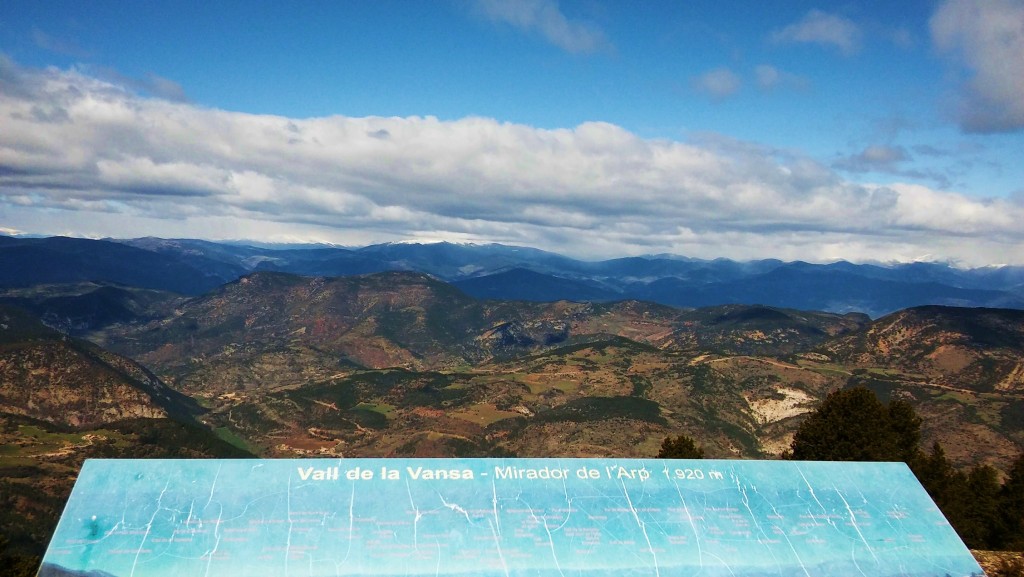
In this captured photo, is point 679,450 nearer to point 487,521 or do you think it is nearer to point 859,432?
point 859,432

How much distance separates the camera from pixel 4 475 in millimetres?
192625

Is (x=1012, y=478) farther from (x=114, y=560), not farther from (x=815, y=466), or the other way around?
(x=114, y=560)

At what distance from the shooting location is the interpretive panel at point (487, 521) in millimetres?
27609

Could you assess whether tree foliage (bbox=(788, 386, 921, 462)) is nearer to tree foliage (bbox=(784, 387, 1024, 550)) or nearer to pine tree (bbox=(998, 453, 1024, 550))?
tree foliage (bbox=(784, 387, 1024, 550))

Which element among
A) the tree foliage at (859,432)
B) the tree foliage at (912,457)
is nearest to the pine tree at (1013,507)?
the tree foliage at (912,457)

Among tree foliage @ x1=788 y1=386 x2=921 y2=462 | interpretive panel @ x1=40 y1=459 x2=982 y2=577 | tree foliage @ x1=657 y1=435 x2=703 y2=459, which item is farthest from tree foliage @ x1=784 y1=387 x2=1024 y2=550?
interpretive panel @ x1=40 y1=459 x2=982 y2=577

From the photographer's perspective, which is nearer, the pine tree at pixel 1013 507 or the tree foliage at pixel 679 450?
the pine tree at pixel 1013 507

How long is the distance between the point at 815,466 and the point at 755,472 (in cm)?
422

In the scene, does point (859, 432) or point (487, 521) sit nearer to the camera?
point (487, 521)

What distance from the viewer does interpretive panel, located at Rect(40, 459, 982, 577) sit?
90.6 feet

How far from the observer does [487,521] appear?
98.8ft

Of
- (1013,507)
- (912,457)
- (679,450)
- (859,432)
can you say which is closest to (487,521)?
(679,450)

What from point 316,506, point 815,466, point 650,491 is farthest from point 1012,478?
point 316,506

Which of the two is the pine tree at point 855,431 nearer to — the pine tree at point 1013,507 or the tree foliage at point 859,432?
the tree foliage at point 859,432
